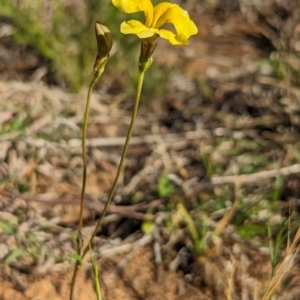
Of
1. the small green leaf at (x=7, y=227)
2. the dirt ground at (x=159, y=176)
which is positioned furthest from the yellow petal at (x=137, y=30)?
the small green leaf at (x=7, y=227)

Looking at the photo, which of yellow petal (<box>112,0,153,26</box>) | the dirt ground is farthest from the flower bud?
the dirt ground

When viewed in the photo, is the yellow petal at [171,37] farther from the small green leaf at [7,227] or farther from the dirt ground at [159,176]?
the small green leaf at [7,227]

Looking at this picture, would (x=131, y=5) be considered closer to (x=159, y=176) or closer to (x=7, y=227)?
(x=7, y=227)

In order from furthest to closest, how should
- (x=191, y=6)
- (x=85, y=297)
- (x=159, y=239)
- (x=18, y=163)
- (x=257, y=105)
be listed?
1. (x=191, y=6)
2. (x=257, y=105)
3. (x=18, y=163)
4. (x=159, y=239)
5. (x=85, y=297)

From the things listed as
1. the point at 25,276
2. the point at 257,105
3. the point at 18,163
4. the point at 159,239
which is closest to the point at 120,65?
the point at 257,105

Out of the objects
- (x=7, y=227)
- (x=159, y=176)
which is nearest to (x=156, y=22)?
(x=7, y=227)

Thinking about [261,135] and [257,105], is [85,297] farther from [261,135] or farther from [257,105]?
[257,105]
